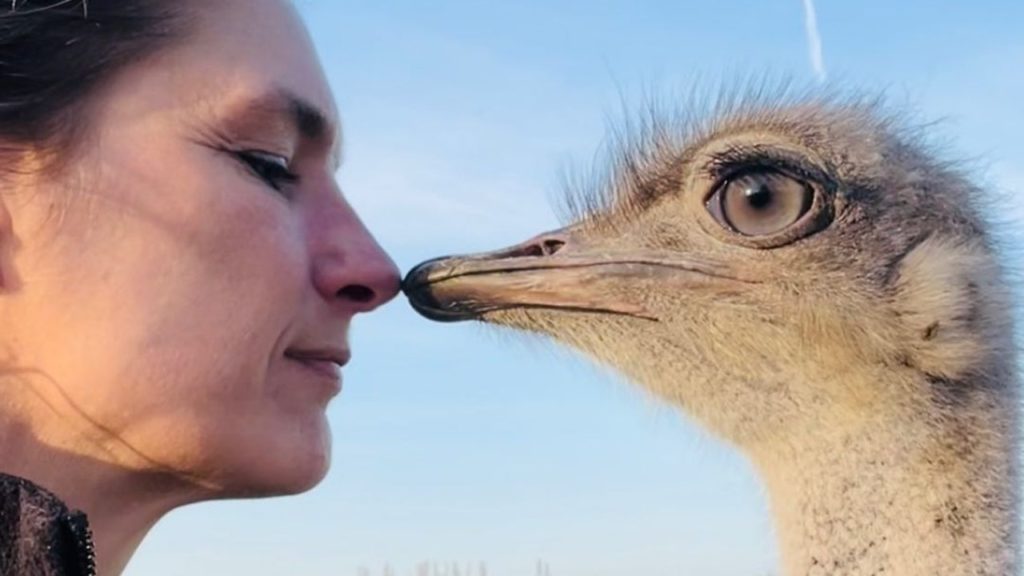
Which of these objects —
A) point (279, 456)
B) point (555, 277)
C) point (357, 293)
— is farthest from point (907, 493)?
point (279, 456)

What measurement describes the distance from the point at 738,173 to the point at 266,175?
130cm

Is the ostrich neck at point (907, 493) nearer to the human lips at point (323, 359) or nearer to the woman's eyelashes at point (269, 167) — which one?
the human lips at point (323, 359)

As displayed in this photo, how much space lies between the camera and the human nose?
2.24m

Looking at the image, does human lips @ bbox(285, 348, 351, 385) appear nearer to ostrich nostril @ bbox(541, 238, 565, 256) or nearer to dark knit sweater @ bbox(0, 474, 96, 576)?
dark knit sweater @ bbox(0, 474, 96, 576)

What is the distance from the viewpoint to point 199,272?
6.68 ft

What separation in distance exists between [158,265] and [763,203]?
4.87ft

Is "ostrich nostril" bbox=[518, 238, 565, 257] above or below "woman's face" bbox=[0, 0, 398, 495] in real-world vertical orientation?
above

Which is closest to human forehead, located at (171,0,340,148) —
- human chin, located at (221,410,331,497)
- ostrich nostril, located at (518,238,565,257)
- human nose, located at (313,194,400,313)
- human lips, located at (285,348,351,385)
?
human nose, located at (313,194,400,313)

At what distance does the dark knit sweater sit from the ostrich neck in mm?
1556

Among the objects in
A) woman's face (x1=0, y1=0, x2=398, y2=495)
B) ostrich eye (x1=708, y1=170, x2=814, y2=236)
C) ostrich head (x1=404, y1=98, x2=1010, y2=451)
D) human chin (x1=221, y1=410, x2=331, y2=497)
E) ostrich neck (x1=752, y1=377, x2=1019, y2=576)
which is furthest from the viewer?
ostrich eye (x1=708, y1=170, x2=814, y2=236)

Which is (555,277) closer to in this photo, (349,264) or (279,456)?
(349,264)

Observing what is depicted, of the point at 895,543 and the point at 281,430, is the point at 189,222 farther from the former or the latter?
the point at 895,543

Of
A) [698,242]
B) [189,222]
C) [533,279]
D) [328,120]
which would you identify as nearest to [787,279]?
[698,242]

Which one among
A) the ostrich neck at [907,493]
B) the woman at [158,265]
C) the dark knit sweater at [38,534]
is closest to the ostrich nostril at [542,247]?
the ostrich neck at [907,493]
